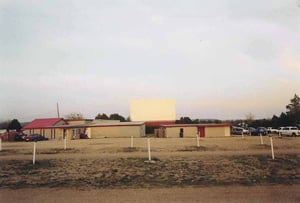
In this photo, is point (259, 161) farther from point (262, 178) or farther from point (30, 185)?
point (30, 185)

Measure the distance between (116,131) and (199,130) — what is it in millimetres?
13550

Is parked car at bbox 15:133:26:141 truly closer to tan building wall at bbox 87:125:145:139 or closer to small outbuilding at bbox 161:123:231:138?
tan building wall at bbox 87:125:145:139

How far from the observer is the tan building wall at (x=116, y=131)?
52375mm

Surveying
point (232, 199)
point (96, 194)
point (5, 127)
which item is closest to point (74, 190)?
point (96, 194)

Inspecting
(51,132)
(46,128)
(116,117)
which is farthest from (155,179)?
(116,117)

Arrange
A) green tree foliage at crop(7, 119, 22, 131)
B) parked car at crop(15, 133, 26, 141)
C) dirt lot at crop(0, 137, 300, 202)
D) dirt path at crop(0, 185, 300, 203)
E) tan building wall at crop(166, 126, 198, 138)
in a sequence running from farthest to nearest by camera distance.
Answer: green tree foliage at crop(7, 119, 22, 131) → tan building wall at crop(166, 126, 198, 138) → parked car at crop(15, 133, 26, 141) → dirt lot at crop(0, 137, 300, 202) → dirt path at crop(0, 185, 300, 203)

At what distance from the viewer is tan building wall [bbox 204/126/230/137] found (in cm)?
5075

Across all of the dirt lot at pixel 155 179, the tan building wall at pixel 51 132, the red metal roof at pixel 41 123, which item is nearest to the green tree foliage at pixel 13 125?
the red metal roof at pixel 41 123

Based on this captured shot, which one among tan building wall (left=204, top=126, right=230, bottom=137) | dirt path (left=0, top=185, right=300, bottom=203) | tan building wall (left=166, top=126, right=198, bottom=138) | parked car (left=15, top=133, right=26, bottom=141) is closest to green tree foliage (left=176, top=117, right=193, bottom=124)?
tan building wall (left=166, top=126, right=198, bottom=138)

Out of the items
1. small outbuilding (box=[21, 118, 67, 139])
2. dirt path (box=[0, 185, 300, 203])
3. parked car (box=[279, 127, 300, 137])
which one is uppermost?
small outbuilding (box=[21, 118, 67, 139])

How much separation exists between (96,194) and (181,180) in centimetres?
316

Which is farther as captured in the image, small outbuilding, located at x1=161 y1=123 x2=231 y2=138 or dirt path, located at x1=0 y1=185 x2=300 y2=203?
small outbuilding, located at x1=161 y1=123 x2=231 y2=138

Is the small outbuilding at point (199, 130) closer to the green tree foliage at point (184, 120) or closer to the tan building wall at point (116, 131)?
the tan building wall at point (116, 131)

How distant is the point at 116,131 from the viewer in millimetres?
52969
